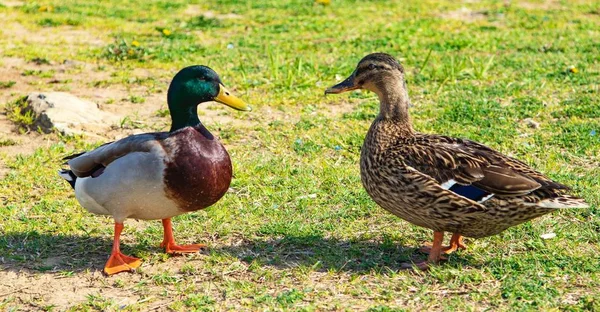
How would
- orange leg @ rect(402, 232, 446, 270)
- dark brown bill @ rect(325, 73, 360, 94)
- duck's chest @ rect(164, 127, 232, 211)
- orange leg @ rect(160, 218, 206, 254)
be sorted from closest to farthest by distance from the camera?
duck's chest @ rect(164, 127, 232, 211) → orange leg @ rect(402, 232, 446, 270) → orange leg @ rect(160, 218, 206, 254) → dark brown bill @ rect(325, 73, 360, 94)

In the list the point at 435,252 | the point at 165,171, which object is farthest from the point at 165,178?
the point at 435,252

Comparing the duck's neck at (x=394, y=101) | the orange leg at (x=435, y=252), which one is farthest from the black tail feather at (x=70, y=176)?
the orange leg at (x=435, y=252)

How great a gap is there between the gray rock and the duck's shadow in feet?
6.05

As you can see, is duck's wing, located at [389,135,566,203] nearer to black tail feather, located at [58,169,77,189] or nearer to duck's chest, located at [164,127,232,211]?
duck's chest, located at [164,127,232,211]

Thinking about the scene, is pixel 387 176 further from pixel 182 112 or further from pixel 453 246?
pixel 182 112

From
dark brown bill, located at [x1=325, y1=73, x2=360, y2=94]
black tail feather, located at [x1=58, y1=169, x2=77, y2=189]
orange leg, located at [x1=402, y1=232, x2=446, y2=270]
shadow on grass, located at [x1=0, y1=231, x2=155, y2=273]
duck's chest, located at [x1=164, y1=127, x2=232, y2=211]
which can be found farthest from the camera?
dark brown bill, located at [x1=325, y1=73, x2=360, y2=94]

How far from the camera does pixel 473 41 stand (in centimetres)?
933

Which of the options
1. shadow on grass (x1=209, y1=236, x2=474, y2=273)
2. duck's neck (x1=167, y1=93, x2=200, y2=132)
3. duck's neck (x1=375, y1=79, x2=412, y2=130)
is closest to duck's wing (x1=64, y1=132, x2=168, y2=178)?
duck's neck (x1=167, y1=93, x2=200, y2=132)

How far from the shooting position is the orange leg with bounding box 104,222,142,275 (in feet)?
15.2

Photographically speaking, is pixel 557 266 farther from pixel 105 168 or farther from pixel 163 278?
pixel 105 168

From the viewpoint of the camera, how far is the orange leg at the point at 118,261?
4.64m

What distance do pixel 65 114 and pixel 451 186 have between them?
3705 millimetres

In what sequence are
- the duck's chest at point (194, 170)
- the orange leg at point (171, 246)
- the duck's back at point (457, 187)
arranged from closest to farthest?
the duck's back at point (457, 187) → the duck's chest at point (194, 170) → the orange leg at point (171, 246)

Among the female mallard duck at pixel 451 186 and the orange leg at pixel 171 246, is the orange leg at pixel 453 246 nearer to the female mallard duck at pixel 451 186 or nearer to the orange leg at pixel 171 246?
the female mallard duck at pixel 451 186
